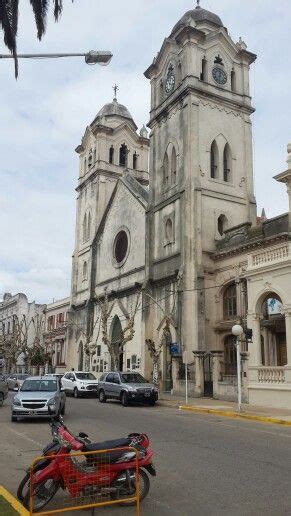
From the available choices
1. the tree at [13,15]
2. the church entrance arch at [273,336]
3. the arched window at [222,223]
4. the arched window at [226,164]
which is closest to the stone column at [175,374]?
the church entrance arch at [273,336]

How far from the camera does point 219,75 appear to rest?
1559 inches

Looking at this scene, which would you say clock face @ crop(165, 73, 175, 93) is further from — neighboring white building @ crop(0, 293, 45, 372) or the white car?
Result: neighboring white building @ crop(0, 293, 45, 372)

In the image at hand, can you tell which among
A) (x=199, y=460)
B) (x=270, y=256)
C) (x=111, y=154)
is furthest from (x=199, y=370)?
(x=111, y=154)

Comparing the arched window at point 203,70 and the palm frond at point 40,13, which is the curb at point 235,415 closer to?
the palm frond at point 40,13

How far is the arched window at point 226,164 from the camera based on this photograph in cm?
3800

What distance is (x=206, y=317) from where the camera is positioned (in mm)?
32625

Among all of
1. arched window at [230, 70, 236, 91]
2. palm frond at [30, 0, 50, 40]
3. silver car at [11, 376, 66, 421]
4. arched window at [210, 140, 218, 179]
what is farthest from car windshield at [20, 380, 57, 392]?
arched window at [230, 70, 236, 91]

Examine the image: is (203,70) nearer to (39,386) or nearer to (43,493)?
(39,386)

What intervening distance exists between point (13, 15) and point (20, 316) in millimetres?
71920

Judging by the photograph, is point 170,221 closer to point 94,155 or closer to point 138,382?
point 138,382

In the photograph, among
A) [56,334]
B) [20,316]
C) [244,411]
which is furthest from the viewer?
[20,316]

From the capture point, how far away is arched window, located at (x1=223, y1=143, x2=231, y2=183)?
3800cm

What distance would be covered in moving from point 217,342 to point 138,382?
809 centimetres

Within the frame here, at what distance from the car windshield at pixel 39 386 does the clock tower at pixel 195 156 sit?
1423 centimetres
